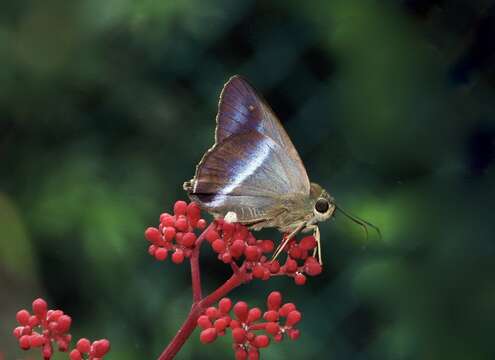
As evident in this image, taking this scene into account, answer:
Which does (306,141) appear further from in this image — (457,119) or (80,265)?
(80,265)

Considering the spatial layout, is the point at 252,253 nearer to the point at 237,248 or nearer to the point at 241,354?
the point at 237,248

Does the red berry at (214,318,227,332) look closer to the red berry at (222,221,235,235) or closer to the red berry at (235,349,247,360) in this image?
the red berry at (235,349,247,360)

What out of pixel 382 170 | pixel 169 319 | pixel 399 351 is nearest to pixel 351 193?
pixel 382 170

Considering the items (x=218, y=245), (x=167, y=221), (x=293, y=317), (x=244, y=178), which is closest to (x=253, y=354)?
(x=293, y=317)

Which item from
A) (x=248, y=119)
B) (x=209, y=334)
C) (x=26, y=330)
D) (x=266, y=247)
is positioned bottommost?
(x=26, y=330)

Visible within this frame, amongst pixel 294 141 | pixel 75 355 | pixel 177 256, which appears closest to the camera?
pixel 75 355

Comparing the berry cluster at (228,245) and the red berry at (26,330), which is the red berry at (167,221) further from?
the red berry at (26,330)

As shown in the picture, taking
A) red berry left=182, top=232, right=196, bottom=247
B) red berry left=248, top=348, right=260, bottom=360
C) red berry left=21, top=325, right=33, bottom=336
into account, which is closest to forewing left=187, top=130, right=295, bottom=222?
red berry left=182, top=232, right=196, bottom=247
